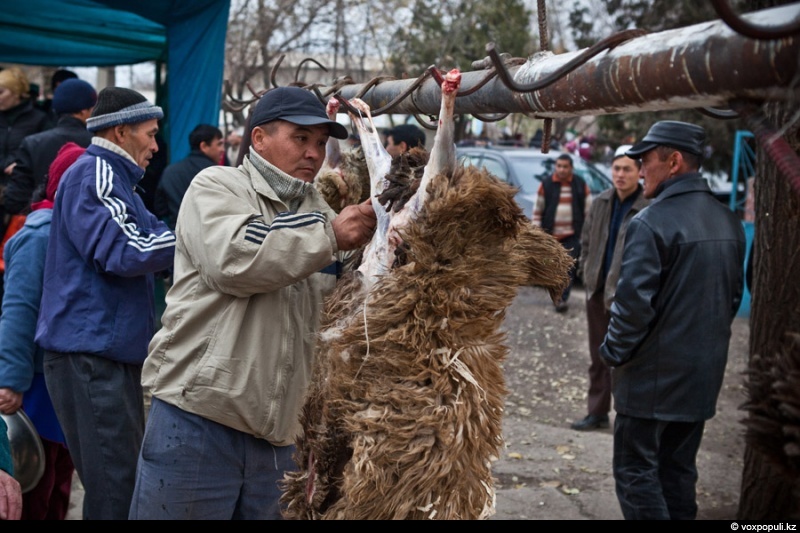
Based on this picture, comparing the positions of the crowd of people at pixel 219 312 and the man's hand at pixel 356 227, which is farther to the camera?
the crowd of people at pixel 219 312

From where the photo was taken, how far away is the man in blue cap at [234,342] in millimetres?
2467

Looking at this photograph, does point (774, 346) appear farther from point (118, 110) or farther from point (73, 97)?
point (73, 97)

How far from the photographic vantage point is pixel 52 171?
4012 millimetres

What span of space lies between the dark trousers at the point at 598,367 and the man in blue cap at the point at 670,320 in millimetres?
2613

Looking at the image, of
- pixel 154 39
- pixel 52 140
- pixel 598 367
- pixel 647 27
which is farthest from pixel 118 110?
pixel 647 27

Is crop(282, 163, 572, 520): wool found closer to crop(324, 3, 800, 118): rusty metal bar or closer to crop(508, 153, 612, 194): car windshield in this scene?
crop(324, 3, 800, 118): rusty metal bar

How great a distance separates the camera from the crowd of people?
249cm

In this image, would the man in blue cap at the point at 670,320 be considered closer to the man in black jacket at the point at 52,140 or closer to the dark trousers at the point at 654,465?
the dark trousers at the point at 654,465

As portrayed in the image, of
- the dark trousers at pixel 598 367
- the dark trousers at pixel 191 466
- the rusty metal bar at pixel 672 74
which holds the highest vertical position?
the rusty metal bar at pixel 672 74

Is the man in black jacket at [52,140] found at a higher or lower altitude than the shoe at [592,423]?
higher

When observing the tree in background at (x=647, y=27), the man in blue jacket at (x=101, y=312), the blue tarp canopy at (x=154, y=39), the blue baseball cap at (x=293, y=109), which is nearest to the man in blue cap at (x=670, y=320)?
the blue baseball cap at (x=293, y=109)

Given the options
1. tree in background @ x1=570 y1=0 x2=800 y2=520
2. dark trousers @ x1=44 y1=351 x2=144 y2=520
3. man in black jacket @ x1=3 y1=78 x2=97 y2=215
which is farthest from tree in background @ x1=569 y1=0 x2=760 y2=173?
dark trousers @ x1=44 y1=351 x2=144 y2=520

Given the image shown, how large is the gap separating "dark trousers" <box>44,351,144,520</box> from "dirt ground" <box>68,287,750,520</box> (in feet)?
6.00

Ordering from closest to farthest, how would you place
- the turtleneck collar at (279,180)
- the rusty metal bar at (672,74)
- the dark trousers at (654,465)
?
the rusty metal bar at (672,74) < the turtleneck collar at (279,180) < the dark trousers at (654,465)
